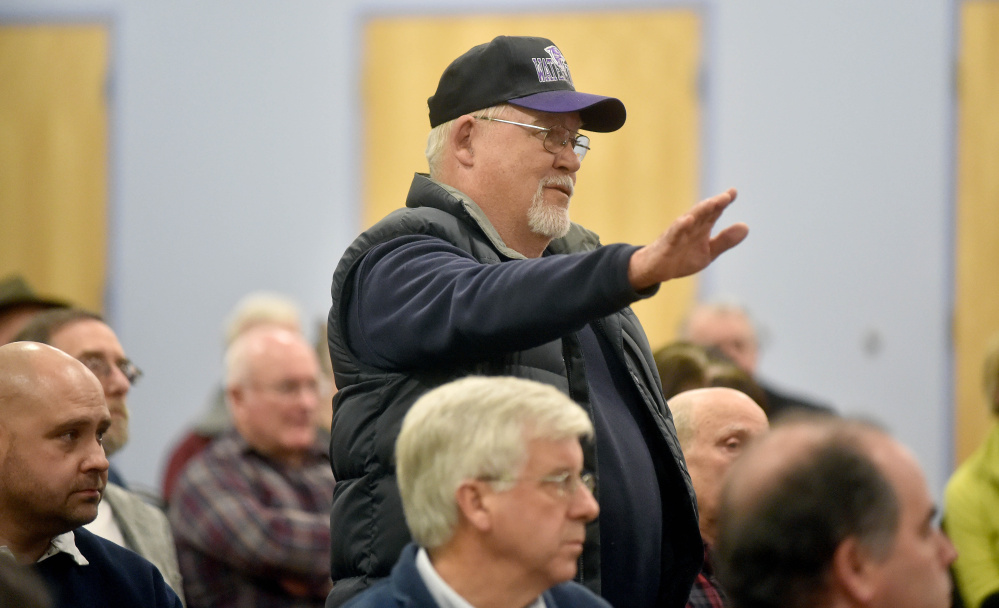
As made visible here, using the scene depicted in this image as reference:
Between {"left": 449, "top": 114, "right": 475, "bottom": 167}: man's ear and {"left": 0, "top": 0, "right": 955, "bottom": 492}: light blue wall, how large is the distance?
3324 mm

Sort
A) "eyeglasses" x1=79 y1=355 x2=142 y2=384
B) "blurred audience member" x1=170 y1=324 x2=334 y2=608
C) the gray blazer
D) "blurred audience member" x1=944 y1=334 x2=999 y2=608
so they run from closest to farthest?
the gray blazer → "eyeglasses" x1=79 y1=355 x2=142 y2=384 → "blurred audience member" x1=170 y1=324 x2=334 y2=608 → "blurred audience member" x1=944 y1=334 x2=999 y2=608

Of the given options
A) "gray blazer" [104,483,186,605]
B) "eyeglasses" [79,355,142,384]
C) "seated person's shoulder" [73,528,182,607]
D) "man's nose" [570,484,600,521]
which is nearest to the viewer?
"man's nose" [570,484,600,521]

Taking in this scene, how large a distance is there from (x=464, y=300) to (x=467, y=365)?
0.60 ft

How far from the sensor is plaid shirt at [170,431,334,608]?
3.07m

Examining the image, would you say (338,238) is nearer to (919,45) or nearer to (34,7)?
(34,7)

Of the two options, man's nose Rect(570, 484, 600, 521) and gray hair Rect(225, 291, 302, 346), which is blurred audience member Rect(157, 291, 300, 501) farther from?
man's nose Rect(570, 484, 600, 521)

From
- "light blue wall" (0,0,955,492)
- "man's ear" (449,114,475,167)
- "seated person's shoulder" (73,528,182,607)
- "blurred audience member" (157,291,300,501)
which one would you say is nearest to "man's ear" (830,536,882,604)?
"man's ear" (449,114,475,167)

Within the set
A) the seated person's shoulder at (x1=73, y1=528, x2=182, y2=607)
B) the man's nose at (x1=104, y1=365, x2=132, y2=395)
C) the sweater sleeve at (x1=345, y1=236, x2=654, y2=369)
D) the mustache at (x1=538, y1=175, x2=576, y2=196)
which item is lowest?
the seated person's shoulder at (x1=73, y1=528, x2=182, y2=607)

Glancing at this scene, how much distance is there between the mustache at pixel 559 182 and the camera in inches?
80.4

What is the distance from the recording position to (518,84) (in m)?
2.04

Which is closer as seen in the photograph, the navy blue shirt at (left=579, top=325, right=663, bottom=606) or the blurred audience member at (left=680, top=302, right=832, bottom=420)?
the navy blue shirt at (left=579, top=325, right=663, bottom=606)

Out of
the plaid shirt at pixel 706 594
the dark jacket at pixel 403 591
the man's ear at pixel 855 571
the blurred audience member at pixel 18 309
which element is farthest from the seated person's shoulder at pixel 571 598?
the blurred audience member at pixel 18 309

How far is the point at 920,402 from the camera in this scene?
513cm

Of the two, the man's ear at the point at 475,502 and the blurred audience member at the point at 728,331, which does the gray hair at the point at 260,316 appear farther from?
the man's ear at the point at 475,502
